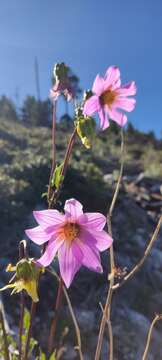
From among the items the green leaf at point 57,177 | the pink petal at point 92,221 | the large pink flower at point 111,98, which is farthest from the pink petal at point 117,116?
the pink petal at point 92,221

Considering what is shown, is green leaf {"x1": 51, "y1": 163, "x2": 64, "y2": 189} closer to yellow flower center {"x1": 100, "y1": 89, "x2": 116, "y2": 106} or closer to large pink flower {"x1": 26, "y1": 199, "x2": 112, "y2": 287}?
large pink flower {"x1": 26, "y1": 199, "x2": 112, "y2": 287}

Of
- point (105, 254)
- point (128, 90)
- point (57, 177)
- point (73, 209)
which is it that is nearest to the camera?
point (73, 209)

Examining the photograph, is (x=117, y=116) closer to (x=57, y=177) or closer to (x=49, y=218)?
(x=57, y=177)

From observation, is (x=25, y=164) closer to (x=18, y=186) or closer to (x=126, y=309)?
(x=18, y=186)

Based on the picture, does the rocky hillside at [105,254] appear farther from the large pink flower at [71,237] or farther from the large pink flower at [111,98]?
the large pink flower at [71,237]

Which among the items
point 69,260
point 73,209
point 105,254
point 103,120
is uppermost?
point 103,120

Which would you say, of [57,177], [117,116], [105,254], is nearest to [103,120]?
[117,116]
